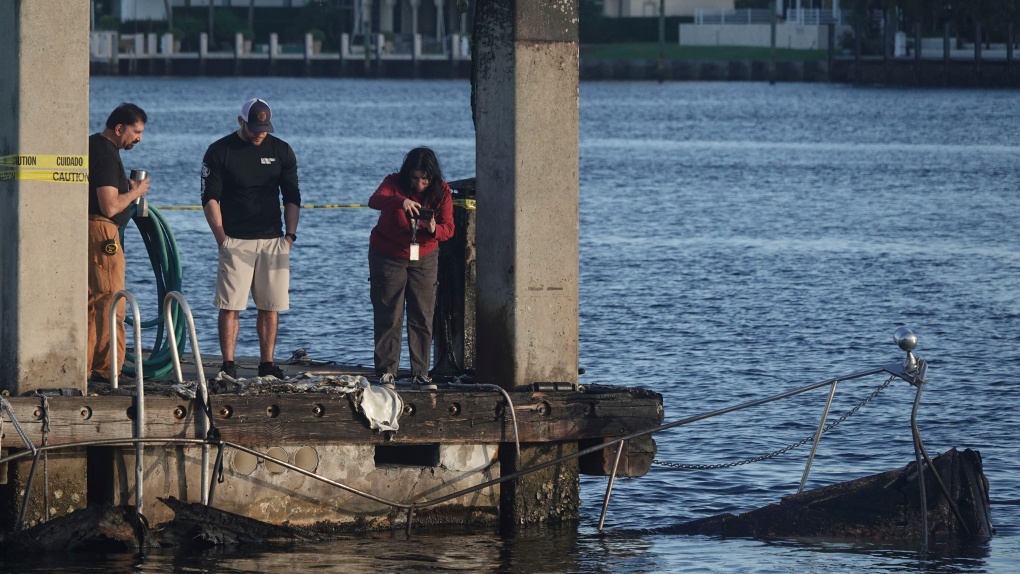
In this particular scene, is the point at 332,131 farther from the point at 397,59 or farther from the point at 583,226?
the point at 397,59

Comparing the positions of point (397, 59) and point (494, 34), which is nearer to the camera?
point (494, 34)

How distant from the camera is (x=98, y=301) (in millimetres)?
10023

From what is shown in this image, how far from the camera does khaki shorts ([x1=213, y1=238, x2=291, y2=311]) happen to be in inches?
415

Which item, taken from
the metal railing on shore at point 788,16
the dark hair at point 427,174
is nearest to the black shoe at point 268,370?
the dark hair at point 427,174

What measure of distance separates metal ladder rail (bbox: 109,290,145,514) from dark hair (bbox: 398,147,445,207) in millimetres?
2064

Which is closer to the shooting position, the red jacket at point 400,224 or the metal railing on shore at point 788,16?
the red jacket at point 400,224

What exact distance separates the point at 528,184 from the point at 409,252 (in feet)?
3.40

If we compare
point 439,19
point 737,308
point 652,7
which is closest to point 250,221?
point 737,308

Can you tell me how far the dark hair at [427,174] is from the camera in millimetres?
10680

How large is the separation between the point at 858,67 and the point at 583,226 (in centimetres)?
7927

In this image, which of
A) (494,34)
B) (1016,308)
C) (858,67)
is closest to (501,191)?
(494,34)

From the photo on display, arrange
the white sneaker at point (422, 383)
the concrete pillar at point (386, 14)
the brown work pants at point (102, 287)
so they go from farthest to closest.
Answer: the concrete pillar at point (386, 14), the white sneaker at point (422, 383), the brown work pants at point (102, 287)

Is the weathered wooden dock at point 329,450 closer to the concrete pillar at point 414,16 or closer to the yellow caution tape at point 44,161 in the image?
the yellow caution tape at point 44,161

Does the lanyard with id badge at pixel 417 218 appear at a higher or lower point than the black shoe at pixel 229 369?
higher
